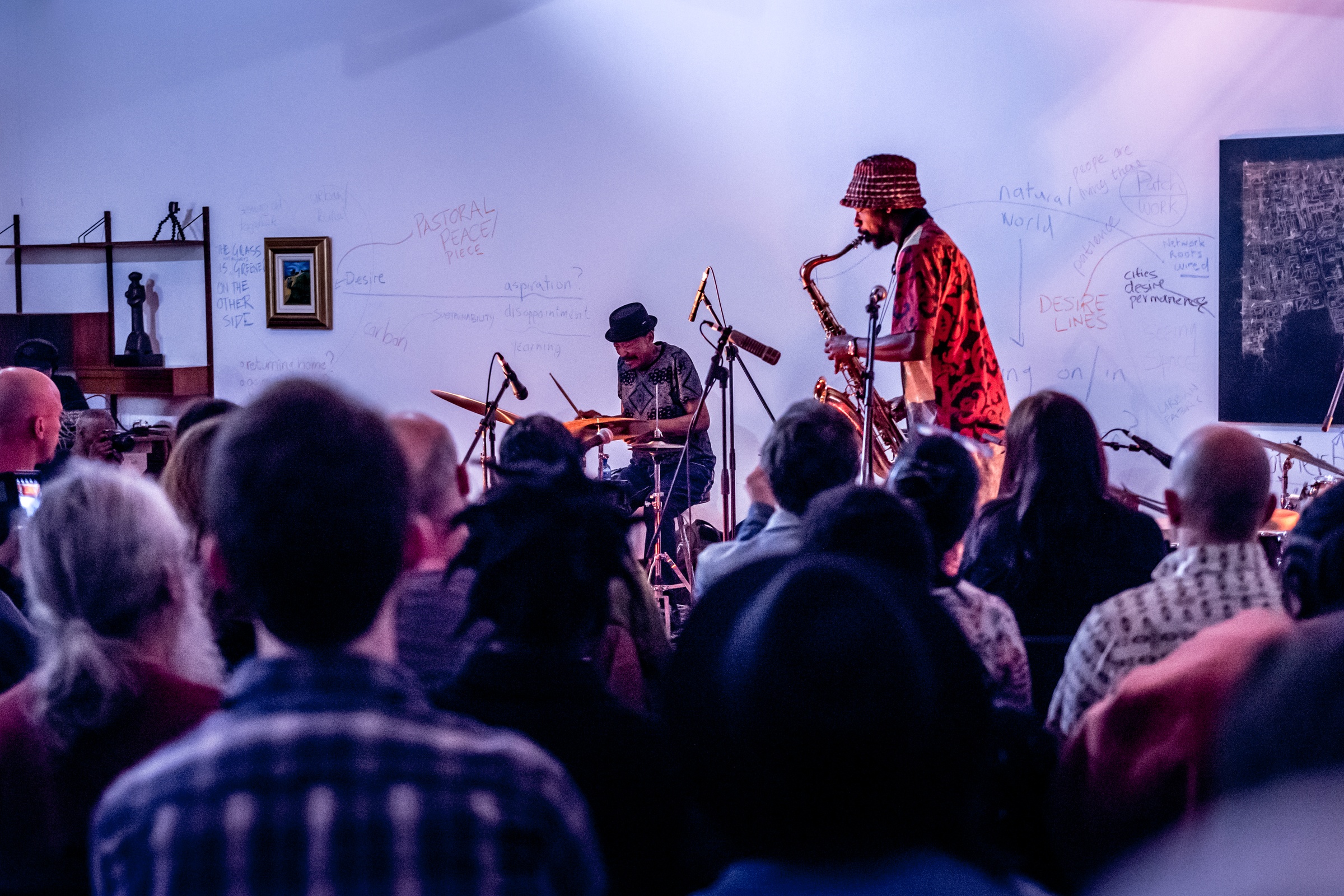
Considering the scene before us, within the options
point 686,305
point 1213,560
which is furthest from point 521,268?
point 1213,560

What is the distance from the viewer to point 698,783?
2.73 ft

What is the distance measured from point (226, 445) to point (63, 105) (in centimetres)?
687

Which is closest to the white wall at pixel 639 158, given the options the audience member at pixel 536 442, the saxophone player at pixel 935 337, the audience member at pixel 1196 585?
the saxophone player at pixel 935 337

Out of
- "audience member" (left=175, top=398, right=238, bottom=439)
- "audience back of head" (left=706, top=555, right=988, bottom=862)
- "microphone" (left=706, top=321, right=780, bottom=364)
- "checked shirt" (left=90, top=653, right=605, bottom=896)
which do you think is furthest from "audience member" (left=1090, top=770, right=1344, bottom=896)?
"microphone" (left=706, top=321, right=780, bottom=364)

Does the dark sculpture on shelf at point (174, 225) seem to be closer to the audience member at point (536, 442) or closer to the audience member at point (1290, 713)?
the audience member at point (536, 442)

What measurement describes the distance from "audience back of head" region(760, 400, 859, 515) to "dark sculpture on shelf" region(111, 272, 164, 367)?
204 inches

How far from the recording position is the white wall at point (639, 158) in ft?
15.8

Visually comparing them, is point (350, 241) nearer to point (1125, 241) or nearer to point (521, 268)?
point (521, 268)

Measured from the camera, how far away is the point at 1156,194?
4797 millimetres

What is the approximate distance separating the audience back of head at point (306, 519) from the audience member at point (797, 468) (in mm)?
1282

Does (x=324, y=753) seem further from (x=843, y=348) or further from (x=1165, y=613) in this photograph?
(x=843, y=348)

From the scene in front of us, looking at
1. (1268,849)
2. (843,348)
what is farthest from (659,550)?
(1268,849)

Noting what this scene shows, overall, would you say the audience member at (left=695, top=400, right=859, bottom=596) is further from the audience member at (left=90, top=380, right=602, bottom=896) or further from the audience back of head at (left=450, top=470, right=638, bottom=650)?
the audience member at (left=90, top=380, right=602, bottom=896)

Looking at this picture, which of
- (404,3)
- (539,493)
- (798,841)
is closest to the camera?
(798,841)
